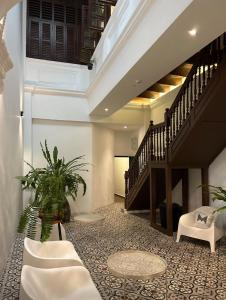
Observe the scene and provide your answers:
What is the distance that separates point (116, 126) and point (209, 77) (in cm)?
538

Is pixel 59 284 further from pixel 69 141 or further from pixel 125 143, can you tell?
pixel 125 143

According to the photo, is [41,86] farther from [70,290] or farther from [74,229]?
[70,290]

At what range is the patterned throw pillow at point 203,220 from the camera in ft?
16.7

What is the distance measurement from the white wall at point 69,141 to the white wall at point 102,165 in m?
0.32

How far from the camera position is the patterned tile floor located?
10.5 feet

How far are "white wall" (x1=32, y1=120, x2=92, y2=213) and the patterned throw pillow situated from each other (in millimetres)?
4071

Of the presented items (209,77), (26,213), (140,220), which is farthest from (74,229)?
(209,77)

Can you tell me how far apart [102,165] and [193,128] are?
16.3 ft

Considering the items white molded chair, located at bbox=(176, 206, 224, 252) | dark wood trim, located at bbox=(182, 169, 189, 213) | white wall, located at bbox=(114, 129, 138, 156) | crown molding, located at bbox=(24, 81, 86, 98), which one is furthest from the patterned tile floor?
white wall, located at bbox=(114, 129, 138, 156)

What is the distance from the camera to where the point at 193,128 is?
497 cm

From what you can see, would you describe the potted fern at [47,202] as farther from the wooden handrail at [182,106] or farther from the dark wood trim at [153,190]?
the wooden handrail at [182,106]

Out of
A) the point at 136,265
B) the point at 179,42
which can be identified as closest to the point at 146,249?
the point at 136,265

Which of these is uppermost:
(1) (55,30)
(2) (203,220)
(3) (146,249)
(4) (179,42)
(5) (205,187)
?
(1) (55,30)

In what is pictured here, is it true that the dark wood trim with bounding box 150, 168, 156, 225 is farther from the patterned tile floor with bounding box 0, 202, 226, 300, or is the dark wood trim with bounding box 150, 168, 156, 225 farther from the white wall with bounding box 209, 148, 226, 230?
the white wall with bounding box 209, 148, 226, 230
